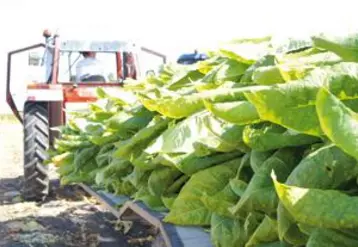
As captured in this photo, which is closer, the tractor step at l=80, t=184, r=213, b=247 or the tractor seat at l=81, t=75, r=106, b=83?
the tractor step at l=80, t=184, r=213, b=247

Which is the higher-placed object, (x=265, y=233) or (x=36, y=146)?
(x=265, y=233)

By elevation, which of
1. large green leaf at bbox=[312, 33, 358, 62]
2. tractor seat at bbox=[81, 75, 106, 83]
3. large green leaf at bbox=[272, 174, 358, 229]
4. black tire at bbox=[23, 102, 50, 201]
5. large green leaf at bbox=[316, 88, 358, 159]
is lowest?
black tire at bbox=[23, 102, 50, 201]

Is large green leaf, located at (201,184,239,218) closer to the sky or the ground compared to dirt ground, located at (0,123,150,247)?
closer to the sky

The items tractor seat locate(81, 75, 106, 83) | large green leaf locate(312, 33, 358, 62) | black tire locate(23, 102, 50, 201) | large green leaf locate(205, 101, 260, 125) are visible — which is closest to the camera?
large green leaf locate(312, 33, 358, 62)

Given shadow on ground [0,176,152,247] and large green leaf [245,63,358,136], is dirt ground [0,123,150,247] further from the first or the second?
large green leaf [245,63,358,136]

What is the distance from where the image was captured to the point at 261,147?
58.4 inches

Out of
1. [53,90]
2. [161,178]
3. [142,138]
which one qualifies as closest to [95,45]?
[53,90]

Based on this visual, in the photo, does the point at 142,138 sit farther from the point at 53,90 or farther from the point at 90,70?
the point at 90,70

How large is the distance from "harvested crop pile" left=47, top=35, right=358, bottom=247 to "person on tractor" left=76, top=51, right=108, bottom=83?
174 inches

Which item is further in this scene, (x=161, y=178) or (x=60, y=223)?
(x=60, y=223)

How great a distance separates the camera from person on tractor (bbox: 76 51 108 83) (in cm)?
717

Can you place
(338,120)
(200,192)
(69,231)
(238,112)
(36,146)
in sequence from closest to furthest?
(338,120), (238,112), (200,192), (69,231), (36,146)

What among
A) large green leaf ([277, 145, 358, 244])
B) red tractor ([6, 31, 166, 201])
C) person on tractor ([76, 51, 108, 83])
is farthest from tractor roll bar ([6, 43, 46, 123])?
large green leaf ([277, 145, 358, 244])

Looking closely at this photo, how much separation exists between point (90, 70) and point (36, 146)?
4.91 ft
